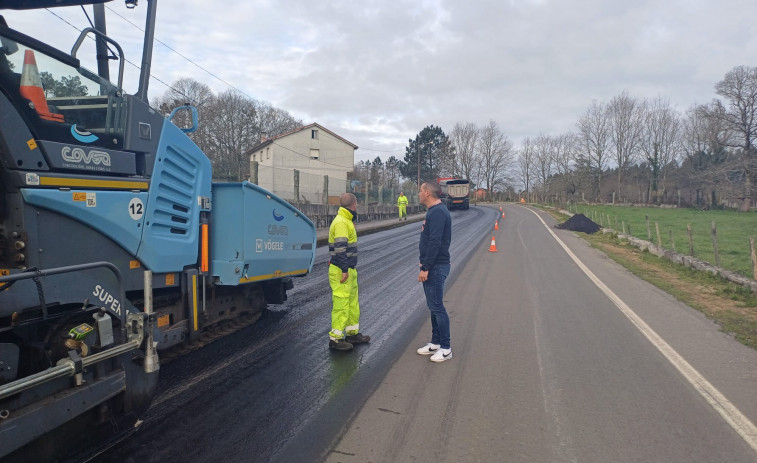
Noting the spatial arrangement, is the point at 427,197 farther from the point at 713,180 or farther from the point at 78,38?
the point at 713,180

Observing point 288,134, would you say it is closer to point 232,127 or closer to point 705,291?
point 232,127

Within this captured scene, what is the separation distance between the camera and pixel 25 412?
8.41 feet

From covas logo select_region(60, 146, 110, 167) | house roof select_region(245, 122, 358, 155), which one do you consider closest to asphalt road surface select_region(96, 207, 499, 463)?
covas logo select_region(60, 146, 110, 167)

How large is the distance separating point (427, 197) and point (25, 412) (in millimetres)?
4056

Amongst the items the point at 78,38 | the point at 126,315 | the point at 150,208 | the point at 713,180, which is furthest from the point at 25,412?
the point at 713,180

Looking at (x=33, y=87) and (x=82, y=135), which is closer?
(x=33, y=87)

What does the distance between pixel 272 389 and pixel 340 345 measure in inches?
48.7

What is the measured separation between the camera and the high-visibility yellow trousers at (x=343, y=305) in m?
5.53

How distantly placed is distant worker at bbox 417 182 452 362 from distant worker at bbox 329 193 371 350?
86cm

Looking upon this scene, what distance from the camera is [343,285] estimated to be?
5656 millimetres

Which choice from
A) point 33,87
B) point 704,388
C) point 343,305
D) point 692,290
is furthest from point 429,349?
point 692,290

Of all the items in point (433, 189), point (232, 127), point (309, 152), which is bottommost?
point (433, 189)

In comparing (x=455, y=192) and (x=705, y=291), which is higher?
(x=455, y=192)

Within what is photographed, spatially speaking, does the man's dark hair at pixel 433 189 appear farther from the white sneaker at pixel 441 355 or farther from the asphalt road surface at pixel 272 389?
the asphalt road surface at pixel 272 389
